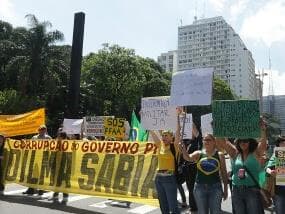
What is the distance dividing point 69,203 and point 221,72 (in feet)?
438

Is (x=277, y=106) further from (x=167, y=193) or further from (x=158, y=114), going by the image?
(x=167, y=193)

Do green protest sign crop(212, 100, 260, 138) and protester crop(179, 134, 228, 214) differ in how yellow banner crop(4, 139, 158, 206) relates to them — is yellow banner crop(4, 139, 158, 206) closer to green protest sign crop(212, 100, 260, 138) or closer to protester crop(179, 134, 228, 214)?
protester crop(179, 134, 228, 214)

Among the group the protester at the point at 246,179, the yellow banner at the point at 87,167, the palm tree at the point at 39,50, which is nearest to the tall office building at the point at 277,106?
the palm tree at the point at 39,50

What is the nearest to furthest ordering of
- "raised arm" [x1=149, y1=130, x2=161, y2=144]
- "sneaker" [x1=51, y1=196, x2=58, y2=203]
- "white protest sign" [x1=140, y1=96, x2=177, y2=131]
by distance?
"raised arm" [x1=149, y1=130, x2=161, y2=144] < "white protest sign" [x1=140, y1=96, x2=177, y2=131] < "sneaker" [x1=51, y1=196, x2=58, y2=203]

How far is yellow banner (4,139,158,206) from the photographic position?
1051 cm

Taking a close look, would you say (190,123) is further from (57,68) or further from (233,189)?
(57,68)

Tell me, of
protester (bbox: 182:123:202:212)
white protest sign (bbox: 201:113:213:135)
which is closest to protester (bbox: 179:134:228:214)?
protester (bbox: 182:123:202:212)

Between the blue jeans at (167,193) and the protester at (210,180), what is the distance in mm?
1011

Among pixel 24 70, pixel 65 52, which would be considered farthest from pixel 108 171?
pixel 65 52

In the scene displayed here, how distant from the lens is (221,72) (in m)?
143

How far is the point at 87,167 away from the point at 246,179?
598 cm

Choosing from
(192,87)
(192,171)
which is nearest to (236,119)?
(192,87)

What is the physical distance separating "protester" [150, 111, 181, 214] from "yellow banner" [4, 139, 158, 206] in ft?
6.43

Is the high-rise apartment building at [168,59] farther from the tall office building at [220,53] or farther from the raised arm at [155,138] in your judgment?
the raised arm at [155,138]
